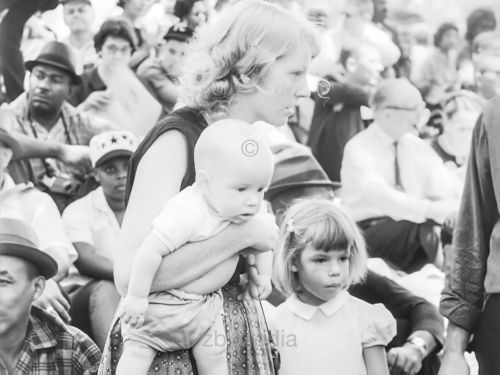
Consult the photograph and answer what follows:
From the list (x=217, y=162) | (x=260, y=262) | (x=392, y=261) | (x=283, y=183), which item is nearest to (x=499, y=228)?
(x=260, y=262)

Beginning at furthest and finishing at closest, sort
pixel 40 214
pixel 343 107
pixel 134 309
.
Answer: pixel 343 107, pixel 40 214, pixel 134 309

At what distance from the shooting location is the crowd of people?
2.14 meters

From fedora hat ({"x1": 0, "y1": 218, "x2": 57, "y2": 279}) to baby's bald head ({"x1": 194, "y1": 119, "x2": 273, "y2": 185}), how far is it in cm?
148

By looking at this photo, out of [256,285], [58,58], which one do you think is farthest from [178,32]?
→ [256,285]

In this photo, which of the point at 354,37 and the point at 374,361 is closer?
the point at 374,361

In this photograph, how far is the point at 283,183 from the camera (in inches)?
164

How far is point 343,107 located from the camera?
469 cm

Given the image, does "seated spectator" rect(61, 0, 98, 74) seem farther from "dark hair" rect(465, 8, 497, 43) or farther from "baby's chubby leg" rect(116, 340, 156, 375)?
"baby's chubby leg" rect(116, 340, 156, 375)

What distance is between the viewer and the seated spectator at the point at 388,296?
3625 millimetres

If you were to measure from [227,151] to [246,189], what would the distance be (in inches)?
3.8

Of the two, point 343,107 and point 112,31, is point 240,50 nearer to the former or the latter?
point 112,31

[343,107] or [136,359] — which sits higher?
[343,107]

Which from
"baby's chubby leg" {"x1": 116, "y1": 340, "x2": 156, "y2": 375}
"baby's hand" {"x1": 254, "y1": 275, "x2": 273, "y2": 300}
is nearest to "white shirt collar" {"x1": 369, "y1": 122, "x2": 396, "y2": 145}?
"baby's hand" {"x1": 254, "y1": 275, "x2": 273, "y2": 300}
